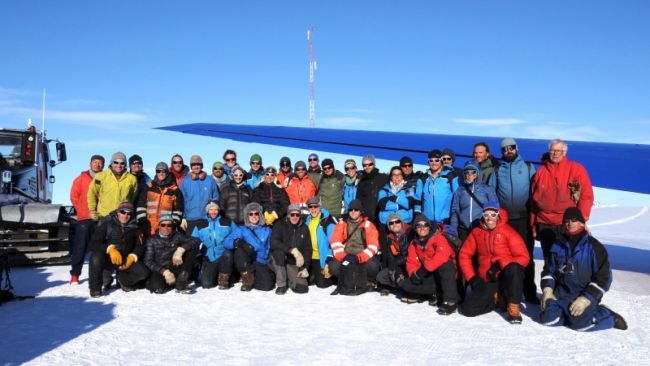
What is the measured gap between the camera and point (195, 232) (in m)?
7.71

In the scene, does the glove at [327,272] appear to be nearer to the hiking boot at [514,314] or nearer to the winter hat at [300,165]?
the winter hat at [300,165]

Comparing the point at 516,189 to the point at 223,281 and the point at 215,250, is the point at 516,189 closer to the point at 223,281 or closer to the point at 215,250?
the point at 223,281

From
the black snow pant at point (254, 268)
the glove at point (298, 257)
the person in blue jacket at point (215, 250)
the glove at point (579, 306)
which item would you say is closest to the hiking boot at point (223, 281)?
the person in blue jacket at point (215, 250)

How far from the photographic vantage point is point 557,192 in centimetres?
575

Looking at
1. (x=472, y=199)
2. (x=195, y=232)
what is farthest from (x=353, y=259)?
(x=195, y=232)

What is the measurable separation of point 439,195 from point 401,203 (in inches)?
24.5

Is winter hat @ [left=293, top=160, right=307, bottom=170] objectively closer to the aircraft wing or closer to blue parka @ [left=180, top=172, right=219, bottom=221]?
the aircraft wing

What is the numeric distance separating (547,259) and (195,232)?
192 inches

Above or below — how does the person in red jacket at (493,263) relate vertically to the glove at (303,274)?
above

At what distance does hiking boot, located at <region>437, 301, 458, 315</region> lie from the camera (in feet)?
18.9

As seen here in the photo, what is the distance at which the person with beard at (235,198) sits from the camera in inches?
314

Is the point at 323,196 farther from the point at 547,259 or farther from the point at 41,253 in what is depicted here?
the point at 41,253

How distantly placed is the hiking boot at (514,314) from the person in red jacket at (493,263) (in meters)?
0.07

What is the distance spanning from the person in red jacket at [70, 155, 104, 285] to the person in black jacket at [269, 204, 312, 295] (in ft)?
9.51
